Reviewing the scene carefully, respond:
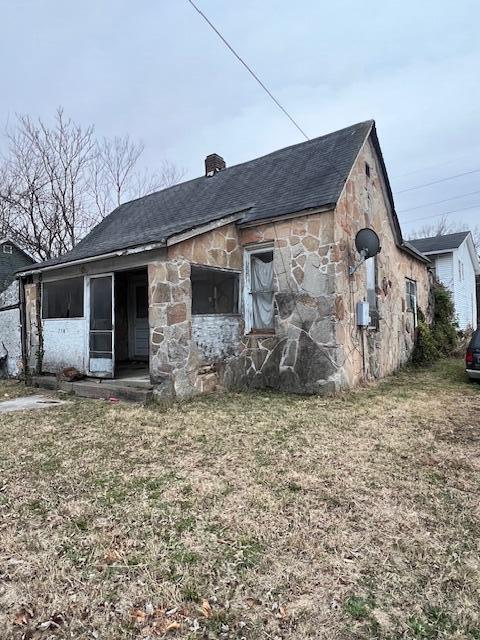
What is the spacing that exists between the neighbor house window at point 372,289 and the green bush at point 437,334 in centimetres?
315

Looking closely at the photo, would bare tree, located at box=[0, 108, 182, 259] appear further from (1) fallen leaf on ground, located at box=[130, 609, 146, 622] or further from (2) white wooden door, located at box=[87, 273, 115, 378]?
(1) fallen leaf on ground, located at box=[130, 609, 146, 622]

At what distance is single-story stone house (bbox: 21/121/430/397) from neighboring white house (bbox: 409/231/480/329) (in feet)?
31.7

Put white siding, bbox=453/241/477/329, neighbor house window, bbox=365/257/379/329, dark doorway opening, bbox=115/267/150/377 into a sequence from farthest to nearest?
white siding, bbox=453/241/477/329 < dark doorway opening, bbox=115/267/150/377 < neighbor house window, bbox=365/257/379/329

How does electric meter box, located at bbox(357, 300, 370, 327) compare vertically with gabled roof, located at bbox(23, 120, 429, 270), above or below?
below

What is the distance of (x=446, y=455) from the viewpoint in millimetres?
4207

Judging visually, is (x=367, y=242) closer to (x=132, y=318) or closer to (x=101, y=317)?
(x=101, y=317)

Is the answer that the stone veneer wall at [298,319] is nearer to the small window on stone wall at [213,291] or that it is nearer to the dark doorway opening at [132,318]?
the small window on stone wall at [213,291]

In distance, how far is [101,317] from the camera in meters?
8.27

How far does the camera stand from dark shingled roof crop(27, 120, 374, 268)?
795cm

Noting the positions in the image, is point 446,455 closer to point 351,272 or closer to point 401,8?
point 351,272

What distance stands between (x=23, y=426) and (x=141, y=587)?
13.9 feet

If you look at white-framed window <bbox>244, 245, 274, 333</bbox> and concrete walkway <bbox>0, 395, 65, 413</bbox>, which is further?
white-framed window <bbox>244, 245, 274, 333</bbox>

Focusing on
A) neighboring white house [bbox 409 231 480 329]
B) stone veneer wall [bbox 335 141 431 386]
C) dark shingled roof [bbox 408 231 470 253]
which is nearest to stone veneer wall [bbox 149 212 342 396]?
stone veneer wall [bbox 335 141 431 386]

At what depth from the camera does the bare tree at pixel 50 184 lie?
A: 2039 centimetres
